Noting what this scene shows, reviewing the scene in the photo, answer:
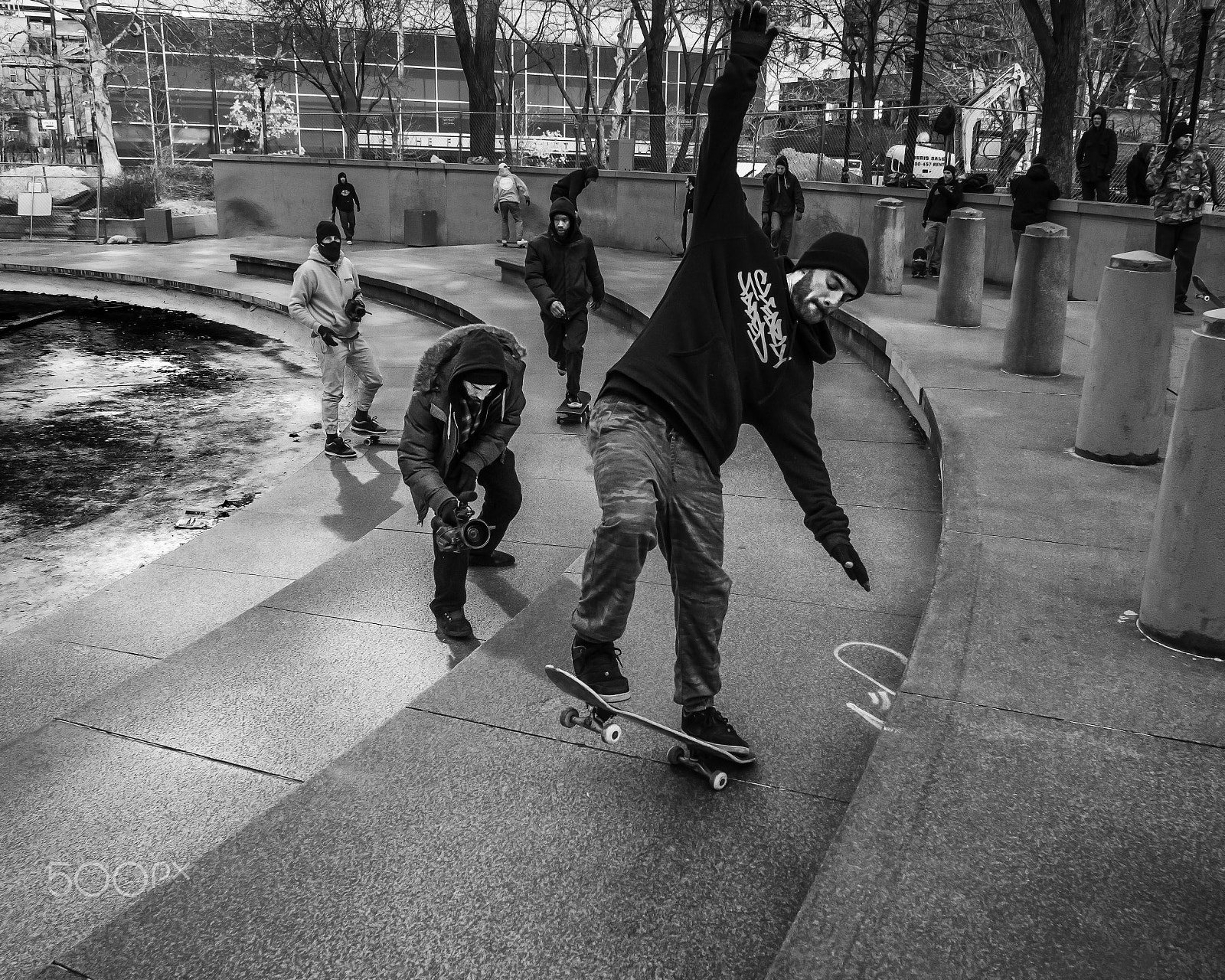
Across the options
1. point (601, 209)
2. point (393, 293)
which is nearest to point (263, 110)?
point (601, 209)

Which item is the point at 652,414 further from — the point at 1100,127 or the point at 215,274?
the point at 215,274

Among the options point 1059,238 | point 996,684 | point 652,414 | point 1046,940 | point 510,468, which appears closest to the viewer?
point 1046,940

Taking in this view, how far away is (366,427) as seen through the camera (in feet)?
33.2

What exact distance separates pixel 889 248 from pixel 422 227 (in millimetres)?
16001

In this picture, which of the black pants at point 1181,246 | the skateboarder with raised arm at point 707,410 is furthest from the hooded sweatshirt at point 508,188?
the skateboarder with raised arm at point 707,410

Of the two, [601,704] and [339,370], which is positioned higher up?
[601,704]

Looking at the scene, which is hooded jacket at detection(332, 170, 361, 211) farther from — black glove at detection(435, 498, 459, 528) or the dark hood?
black glove at detection(435, 498, 459, 528)

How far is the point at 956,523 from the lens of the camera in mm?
5211

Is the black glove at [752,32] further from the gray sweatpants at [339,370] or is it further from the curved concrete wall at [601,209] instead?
the curved concrete wall at [601,209]

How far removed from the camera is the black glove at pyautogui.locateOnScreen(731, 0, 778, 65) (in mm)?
3225

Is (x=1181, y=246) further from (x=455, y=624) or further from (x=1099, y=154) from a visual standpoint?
(x=455, y=624)

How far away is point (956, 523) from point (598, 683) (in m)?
2.59

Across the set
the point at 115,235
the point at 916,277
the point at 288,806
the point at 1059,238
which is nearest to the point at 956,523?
the point at 288,806

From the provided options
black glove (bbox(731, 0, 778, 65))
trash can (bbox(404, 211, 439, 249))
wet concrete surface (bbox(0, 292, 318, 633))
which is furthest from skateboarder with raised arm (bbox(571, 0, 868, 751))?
trash can (bbox(404, 211, 439, 249))
